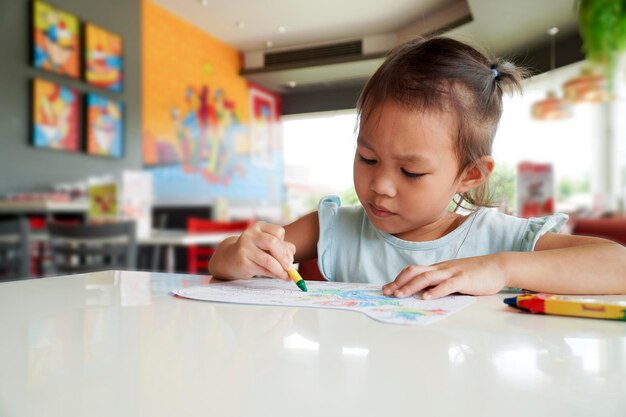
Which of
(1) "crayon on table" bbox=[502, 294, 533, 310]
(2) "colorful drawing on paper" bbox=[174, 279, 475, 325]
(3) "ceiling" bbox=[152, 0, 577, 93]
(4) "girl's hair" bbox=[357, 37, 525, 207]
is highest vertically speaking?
(3) "ceiling" bbox=[152, 0, 577, 93]

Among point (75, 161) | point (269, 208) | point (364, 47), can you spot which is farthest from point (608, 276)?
point (269, 208)

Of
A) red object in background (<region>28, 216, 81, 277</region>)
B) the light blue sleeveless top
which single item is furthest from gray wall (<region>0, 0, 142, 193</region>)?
the light blue sleeveless top

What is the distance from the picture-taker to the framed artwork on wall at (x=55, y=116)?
3.30 m

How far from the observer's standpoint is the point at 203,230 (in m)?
2.68

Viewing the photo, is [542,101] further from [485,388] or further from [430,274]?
[485,388]

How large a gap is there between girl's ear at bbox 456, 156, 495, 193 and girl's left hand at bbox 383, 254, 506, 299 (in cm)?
26

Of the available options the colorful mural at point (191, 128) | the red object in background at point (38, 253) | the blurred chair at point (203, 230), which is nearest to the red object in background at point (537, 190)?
the blurred chair at point (203, 230)

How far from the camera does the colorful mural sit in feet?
13.0

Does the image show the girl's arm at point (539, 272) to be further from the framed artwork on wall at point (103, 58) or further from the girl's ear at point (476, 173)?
the framed artwork on wall at point (103, 58)

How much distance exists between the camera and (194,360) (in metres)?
0.26

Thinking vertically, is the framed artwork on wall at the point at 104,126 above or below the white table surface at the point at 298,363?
above

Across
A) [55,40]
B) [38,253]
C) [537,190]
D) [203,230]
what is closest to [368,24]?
[537,190]

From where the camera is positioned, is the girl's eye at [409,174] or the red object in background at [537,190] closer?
the girl's eye at [409,174]

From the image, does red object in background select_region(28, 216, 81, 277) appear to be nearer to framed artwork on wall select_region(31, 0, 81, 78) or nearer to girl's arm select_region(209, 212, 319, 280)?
framed artwork on wall select_region(31, 0, 81, 78)
